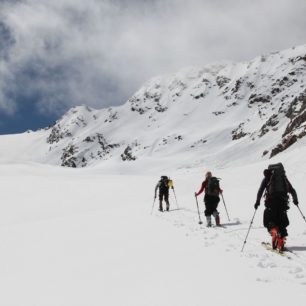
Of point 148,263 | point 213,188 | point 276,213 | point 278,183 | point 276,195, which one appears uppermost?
point 213,188

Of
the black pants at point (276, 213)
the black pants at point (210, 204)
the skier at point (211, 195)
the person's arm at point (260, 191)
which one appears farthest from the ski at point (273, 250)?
the skier at point (211, 195)

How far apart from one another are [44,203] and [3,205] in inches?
118

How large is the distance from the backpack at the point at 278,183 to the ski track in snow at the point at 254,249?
1.27 meters

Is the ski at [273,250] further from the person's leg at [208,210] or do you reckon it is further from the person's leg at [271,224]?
the person's leg at [208,210]

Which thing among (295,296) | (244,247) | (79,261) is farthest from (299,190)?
(295,296)

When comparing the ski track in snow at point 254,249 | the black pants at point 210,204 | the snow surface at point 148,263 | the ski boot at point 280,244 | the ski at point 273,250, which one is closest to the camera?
the snow surface at point 148,263

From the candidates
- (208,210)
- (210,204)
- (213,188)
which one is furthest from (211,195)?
(208,210)

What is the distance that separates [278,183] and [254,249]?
174cm

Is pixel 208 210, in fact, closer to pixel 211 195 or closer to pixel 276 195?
pixel 211 195

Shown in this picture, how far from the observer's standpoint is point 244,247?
35.2 ft

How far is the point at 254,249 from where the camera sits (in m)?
10.4

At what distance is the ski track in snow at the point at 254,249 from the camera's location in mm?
8023

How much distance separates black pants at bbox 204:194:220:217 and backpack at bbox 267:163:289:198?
188 inches

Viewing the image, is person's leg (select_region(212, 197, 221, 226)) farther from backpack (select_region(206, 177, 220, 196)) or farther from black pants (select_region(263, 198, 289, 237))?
black pants (select_region(263, 198, 289, 237))
